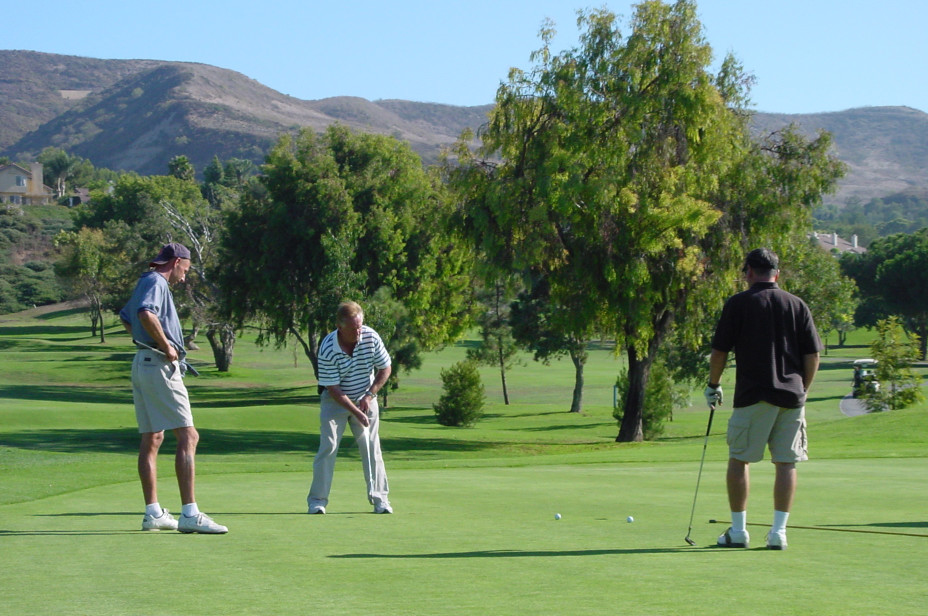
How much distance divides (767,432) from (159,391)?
4731 millimetres

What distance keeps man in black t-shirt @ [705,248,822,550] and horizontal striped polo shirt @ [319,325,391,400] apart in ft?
11.8

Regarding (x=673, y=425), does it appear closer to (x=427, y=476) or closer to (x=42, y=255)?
(x=427, y=476)

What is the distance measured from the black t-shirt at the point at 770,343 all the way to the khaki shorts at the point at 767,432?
0.08 metres

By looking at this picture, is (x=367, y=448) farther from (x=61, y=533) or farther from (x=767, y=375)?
(x=767, y=375)

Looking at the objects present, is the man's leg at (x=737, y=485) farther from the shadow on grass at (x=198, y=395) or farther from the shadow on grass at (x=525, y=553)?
the shadow on grass at (x=198, y=395)

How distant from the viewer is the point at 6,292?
111 metres

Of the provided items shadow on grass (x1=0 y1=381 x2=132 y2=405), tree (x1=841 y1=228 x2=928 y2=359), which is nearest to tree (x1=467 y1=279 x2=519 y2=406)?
shadow on grass (x1=0 y1=381 x2=132 y2=405)

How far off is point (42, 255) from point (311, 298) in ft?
317

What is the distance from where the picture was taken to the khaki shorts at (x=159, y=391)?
8445 mm

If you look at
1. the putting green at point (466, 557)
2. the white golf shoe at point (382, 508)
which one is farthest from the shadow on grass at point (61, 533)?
the white golf shoe at point (382, 508)

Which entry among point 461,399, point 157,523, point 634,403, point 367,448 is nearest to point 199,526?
point 157,523

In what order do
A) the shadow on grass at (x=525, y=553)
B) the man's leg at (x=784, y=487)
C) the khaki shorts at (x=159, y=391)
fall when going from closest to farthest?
the shadow on grass at (x=525, y=553)
the man's leg at (x=784, y=487)
the khaki shorts at (x=159, y=391)

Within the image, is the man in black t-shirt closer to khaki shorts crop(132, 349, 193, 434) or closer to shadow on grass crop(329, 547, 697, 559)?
shadow on grass crop(329, 547, 697, 559)

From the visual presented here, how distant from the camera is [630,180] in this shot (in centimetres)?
2925
